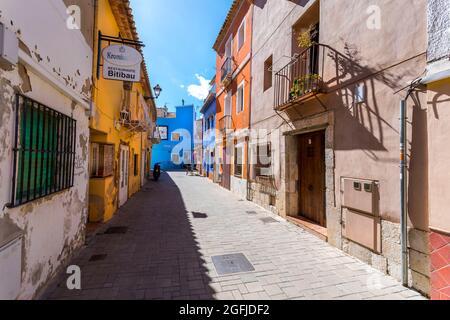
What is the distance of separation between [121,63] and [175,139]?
107 feet

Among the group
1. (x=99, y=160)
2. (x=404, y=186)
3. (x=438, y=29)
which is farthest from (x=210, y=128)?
(x=438, y=29)

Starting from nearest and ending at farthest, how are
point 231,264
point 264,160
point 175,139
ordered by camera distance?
1. point 231,264
2. point 264,160
3. point 175,139

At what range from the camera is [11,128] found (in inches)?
95.2

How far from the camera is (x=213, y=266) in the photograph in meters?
3.95

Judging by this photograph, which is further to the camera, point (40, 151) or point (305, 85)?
point (305, 85)

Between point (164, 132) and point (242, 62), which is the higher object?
point (242, 62)

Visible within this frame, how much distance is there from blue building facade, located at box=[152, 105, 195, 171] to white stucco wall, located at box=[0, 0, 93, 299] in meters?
30.9

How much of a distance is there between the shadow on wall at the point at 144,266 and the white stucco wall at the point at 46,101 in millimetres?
488

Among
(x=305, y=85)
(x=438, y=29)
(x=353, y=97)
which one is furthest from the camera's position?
(x=305, y=85)

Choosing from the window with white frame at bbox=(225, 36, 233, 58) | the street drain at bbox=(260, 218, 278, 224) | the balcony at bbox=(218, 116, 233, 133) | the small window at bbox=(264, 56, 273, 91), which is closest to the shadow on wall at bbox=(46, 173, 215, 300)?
the street drain at bbox=(260, 218, 278, 224)

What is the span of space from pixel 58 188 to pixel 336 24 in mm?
6136

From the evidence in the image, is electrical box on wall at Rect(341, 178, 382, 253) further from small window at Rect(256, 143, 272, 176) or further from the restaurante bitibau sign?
the restaurante bitibau sign

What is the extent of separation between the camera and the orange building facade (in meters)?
10.7

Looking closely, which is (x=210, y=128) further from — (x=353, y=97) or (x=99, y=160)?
(x=353, y=97)
